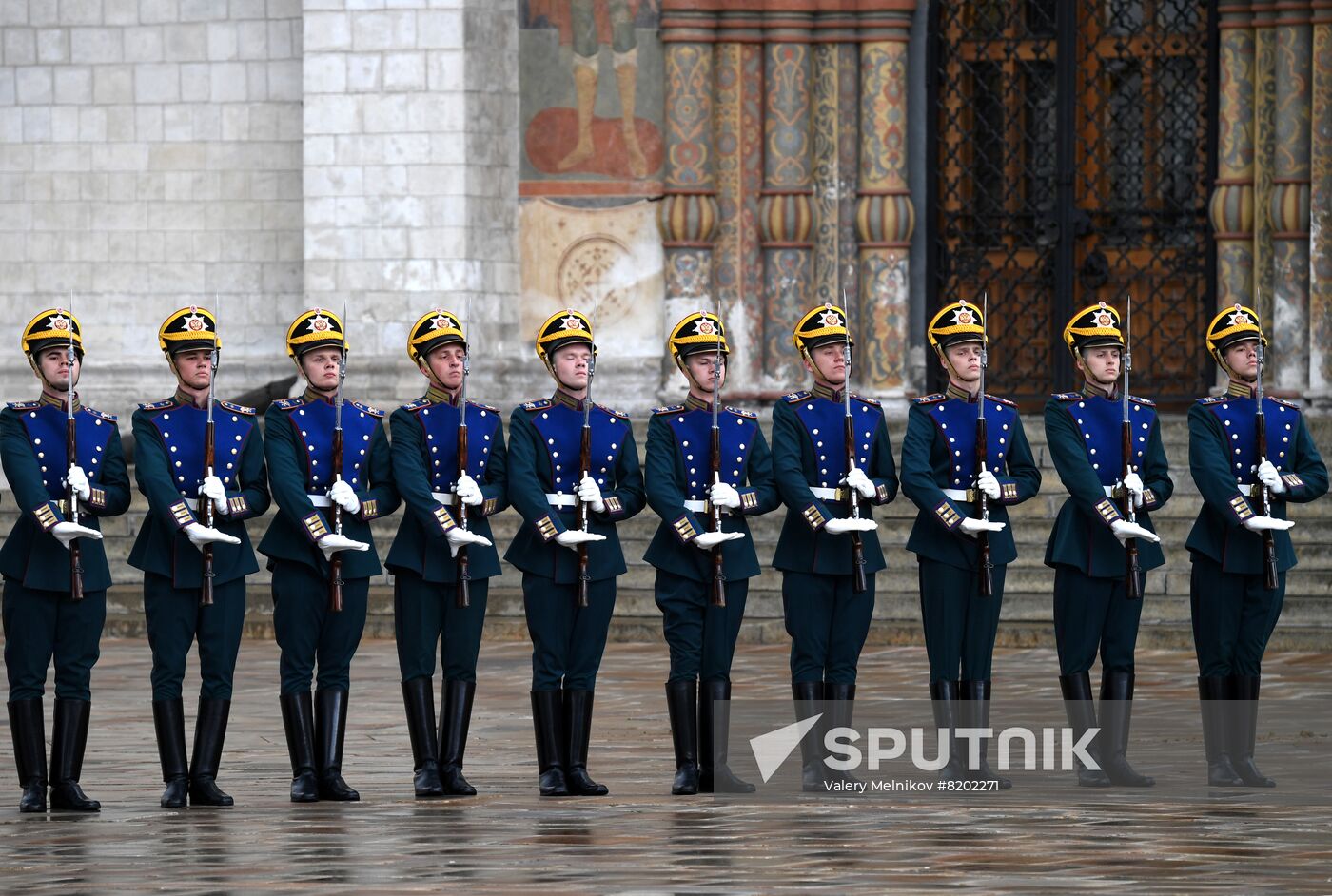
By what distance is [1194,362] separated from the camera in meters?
18.1

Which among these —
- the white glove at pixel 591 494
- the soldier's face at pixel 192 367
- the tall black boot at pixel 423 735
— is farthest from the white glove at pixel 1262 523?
the soldier's face at pixel 192 367

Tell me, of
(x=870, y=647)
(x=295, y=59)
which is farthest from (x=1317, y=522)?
(x=295, y=59)

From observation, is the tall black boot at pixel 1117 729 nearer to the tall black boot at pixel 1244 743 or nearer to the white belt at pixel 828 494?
the tall black boot at pixel 1244 743

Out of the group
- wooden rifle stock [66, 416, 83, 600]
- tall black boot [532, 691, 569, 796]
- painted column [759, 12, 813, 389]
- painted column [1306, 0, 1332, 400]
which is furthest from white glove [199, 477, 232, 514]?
painted column [1306, 0, 1332, 400]

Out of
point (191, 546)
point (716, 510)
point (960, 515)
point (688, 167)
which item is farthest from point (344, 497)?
point (688, 167)

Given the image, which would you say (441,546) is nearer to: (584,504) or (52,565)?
(584,504)

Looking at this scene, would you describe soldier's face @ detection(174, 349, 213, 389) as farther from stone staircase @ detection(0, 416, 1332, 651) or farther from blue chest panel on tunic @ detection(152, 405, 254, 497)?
stone staircase @ detection(0, 416, 1332, 651)

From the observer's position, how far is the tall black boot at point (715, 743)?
9078 mm

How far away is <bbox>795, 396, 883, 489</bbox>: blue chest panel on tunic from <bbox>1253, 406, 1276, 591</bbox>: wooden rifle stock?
4.30 feet

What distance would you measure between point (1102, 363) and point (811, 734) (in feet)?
5.31

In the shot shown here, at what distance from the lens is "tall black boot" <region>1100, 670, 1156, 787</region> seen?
360 inches

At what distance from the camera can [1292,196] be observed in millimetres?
17266

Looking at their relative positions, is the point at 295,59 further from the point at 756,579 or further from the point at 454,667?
the point at 454,667

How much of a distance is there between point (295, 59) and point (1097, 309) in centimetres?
1051
